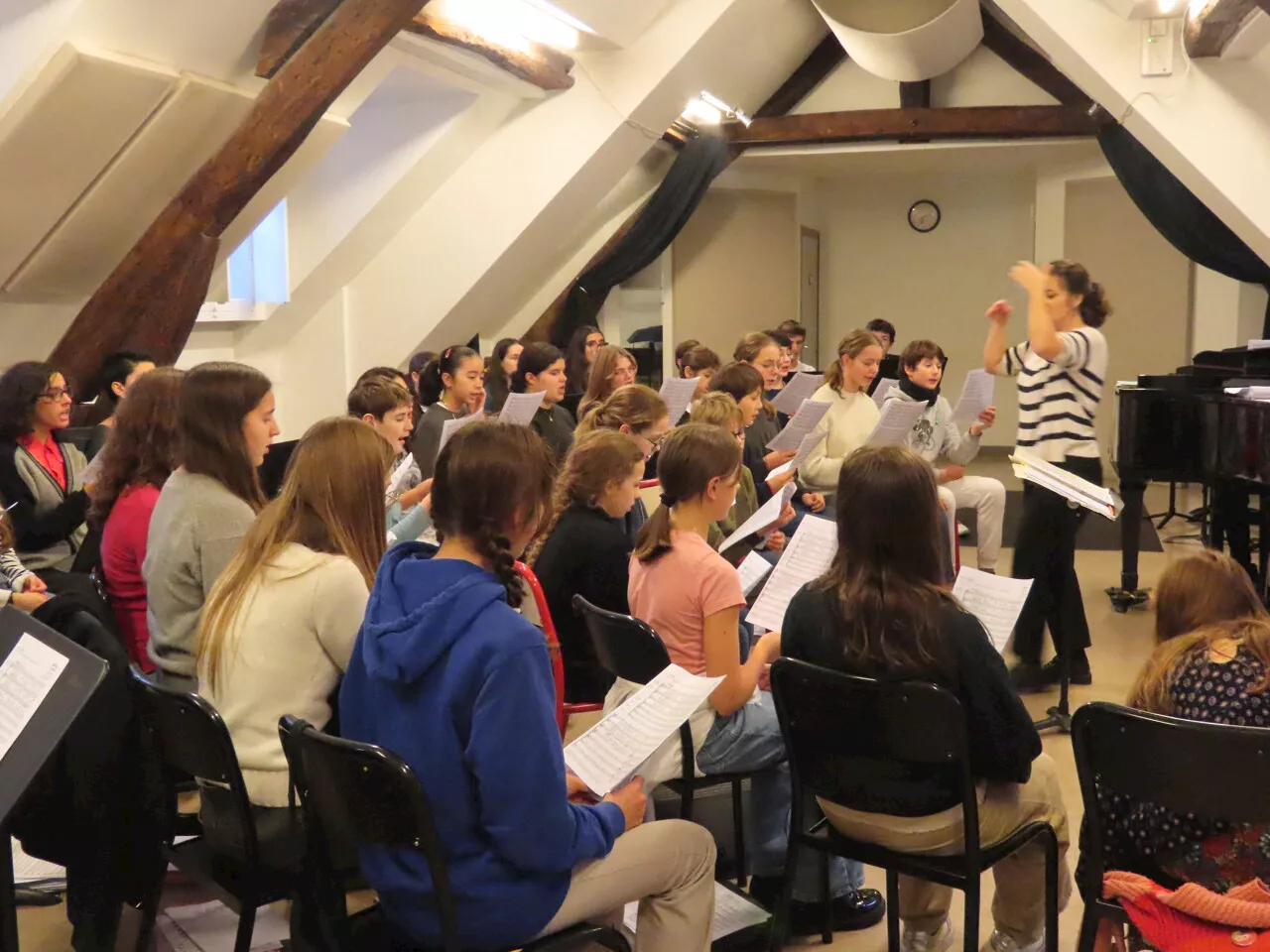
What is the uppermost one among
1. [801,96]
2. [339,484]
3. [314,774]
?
[801,96]

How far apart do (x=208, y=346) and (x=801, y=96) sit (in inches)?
198

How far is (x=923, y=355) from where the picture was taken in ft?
18.7

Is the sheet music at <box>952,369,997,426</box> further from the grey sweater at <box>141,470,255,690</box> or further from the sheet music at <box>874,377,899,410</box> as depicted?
the grey sweater at <box>141,470,255,690</box>

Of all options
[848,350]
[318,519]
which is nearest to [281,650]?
[318,519]

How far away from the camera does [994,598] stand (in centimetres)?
260

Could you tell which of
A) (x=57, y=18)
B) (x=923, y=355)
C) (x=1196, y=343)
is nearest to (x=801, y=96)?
(x=1196, y=343)

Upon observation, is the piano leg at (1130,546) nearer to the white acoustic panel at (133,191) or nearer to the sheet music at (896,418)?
the sheet music at (896,418)

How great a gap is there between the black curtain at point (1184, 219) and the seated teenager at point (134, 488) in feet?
22.3

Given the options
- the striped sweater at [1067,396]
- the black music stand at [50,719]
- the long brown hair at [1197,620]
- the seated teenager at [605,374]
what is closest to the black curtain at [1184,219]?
the striped sweater at [1067,396]

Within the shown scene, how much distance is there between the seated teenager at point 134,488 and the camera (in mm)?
2887

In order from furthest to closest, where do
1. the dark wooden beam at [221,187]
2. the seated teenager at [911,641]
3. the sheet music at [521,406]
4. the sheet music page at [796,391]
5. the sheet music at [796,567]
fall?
1. the sheet music page at [796,391]
2. the dark wooden beam at [221,187]
3. the sheet music at [521,406]
4. the sheet music at [796,567]
5. the seated teenager at [911,641]

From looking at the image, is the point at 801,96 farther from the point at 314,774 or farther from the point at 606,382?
the point at 314,774

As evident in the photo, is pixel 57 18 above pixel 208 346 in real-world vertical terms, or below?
above

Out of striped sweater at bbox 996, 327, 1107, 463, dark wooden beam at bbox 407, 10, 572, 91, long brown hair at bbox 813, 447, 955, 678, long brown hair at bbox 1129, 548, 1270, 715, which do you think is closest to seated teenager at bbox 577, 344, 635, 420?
striped sweater at bbox 996, 327, 1107, 463
